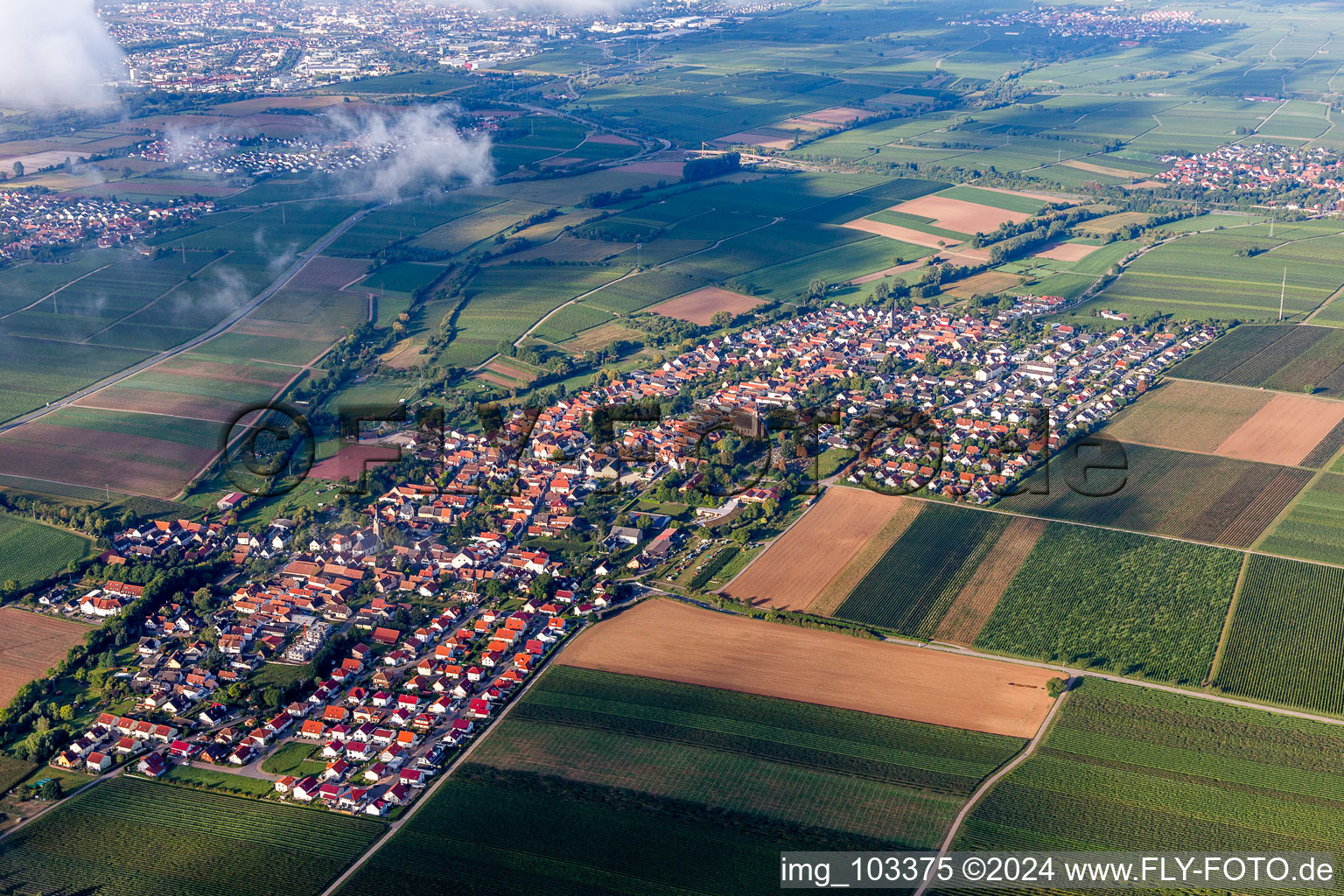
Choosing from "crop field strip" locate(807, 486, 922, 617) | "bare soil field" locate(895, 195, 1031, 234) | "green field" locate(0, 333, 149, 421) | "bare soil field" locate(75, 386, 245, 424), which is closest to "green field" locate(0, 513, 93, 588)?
"bare soil field" locate(75, 386, 245, 424)

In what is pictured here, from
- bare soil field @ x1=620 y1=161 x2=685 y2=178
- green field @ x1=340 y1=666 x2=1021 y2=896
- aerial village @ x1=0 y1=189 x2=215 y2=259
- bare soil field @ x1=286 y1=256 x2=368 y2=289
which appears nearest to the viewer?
green field @ x1=340 y1=666 x2=1021 y2=896

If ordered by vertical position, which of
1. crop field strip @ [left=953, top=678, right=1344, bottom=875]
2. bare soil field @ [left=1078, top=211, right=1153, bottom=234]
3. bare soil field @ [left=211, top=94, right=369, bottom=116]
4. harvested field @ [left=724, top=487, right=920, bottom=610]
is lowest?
crop field strip @ [left=953, top=678, right=1344, bottom=875]

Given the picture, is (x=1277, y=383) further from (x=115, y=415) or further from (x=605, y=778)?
(x=115, y=415)

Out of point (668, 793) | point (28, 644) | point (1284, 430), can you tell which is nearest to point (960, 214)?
point (1284, 430)

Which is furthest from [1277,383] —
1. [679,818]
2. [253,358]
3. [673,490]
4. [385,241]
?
[385,241]

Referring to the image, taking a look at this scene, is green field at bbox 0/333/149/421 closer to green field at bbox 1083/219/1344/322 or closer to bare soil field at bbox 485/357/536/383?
bare soil field at bbox 485/357/536/383

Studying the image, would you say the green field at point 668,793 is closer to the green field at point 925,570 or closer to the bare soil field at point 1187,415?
the green field at point 925,570

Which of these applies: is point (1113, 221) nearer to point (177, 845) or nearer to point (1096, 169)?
point (1096, 169)

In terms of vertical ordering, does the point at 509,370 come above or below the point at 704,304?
below
